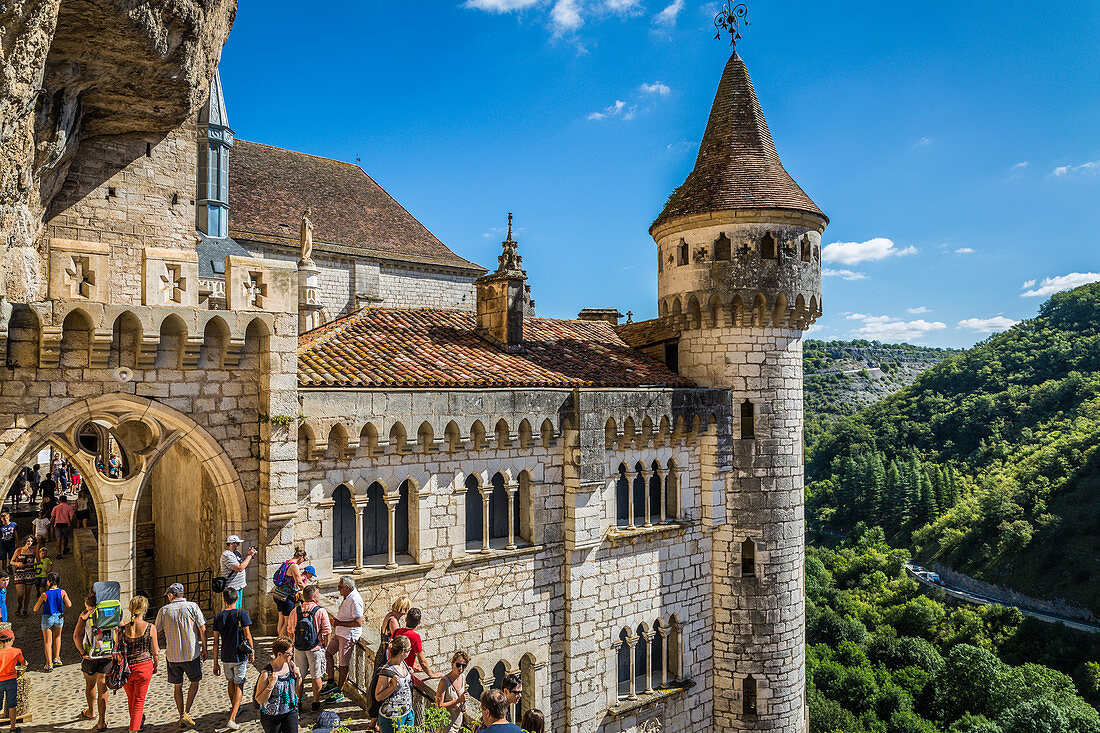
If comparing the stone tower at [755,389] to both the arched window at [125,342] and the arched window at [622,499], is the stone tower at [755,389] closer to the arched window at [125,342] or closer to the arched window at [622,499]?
the arched window at [622,499]

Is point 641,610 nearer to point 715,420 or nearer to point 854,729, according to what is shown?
point 715,420

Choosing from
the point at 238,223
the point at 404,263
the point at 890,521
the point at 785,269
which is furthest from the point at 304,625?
the point at 890,521

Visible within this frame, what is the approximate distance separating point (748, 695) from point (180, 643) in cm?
1473

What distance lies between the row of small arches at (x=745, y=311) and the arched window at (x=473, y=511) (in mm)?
7965

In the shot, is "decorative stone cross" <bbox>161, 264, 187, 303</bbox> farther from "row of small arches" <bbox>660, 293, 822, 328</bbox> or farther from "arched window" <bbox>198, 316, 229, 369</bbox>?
"row of small arches" <bbox>660, 293, 822, 328</bbox>

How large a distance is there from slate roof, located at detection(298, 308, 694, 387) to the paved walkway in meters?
4.96

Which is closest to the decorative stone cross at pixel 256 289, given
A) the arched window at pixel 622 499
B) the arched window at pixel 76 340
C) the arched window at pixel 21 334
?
the arched window at pixel 76 340

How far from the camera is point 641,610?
16.7 m

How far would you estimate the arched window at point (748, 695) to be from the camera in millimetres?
17938

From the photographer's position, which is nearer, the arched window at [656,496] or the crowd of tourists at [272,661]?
the crowd of tourists at [272,661]

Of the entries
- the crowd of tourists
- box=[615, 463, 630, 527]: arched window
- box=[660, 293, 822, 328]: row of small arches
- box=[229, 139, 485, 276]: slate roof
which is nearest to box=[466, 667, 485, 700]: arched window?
the crowd of tourists

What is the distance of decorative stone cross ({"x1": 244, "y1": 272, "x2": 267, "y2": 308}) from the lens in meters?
11.2

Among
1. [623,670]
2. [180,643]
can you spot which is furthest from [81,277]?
[623,670]

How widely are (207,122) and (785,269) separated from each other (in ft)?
64.1
